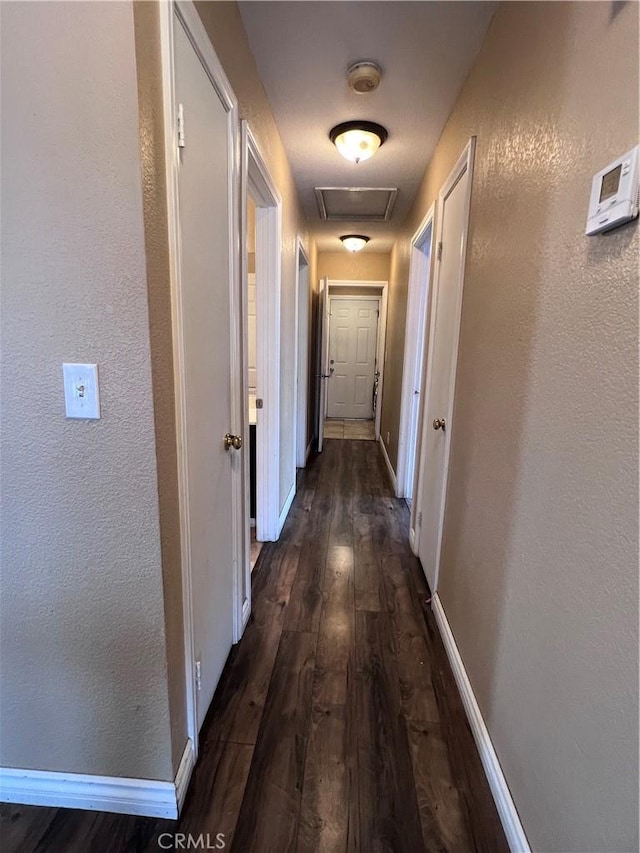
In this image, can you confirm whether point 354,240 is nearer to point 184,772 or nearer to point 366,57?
point 366,57

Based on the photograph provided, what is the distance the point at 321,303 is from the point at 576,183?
3.91 m

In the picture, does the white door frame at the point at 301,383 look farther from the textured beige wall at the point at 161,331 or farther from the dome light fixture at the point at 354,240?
the textured beige wall at the point at 161,331

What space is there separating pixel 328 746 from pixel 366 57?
8.21 ft

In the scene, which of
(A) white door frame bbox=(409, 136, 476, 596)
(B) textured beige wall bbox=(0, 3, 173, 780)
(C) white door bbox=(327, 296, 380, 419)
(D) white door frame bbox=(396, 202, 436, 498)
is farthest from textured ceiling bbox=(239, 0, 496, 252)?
(C) white door bbox=(327, 296, 380, 419)

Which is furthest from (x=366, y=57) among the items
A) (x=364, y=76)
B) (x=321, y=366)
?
(x=321, y=366)

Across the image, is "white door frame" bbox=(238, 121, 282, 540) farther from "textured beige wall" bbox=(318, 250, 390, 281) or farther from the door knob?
"textured beige wall" bbox=(318, 250, 390, 281)

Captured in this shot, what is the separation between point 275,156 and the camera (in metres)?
2.16

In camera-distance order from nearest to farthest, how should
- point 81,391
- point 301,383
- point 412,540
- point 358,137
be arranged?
point 81,391, point 358,137, point 412,540, point 301,383

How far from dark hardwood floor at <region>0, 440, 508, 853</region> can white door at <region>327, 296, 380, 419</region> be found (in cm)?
470

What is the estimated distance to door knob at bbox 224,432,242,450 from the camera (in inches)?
57.3

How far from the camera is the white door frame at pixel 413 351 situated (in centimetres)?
302

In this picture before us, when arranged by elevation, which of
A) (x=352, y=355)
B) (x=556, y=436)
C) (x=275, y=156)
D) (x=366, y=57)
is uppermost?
(x=366, y=57)

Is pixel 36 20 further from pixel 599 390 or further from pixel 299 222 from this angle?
pixel 299 222

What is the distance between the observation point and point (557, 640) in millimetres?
896
